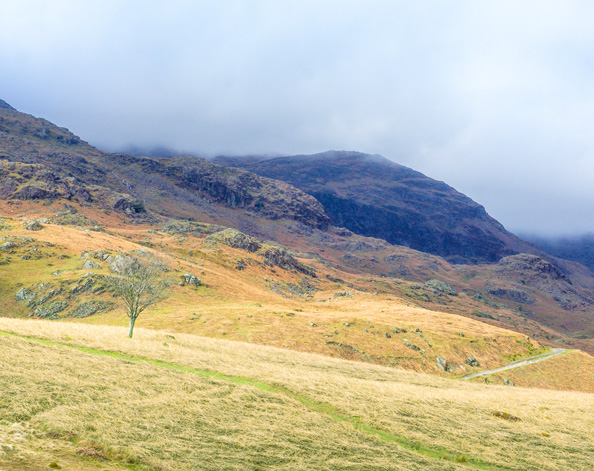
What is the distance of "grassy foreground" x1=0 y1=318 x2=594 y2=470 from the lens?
11836mm

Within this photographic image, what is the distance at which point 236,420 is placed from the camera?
603 inches

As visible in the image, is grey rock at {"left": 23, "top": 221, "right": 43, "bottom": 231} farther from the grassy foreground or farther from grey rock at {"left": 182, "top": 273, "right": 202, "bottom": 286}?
the grassy foreground

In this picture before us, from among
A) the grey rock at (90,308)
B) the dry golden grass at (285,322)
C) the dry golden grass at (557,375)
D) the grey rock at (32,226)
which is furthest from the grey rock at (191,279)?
the dry golden grass at (557,375)

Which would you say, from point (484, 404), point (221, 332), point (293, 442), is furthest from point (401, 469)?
point (221, 332)

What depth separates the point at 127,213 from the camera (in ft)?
614

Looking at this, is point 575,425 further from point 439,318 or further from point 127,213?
point 127,213

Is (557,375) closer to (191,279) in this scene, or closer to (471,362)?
(471,362)

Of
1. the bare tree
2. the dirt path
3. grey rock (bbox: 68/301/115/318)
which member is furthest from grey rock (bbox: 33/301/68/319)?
the dirt path

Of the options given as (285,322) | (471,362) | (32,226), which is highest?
(32,226)

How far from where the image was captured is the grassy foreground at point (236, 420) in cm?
1184

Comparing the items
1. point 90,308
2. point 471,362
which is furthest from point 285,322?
point 90,308

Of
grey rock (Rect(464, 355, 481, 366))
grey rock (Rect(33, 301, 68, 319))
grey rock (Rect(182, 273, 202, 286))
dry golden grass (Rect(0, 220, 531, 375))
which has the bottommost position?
grey rock (Rect(33, 301, 68, 319))

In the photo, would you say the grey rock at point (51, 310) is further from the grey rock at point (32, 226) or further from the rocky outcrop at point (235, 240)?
the rocky outcrop at point (235, 240)

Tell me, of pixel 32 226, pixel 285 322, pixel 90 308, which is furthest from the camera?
pixel 32 226
